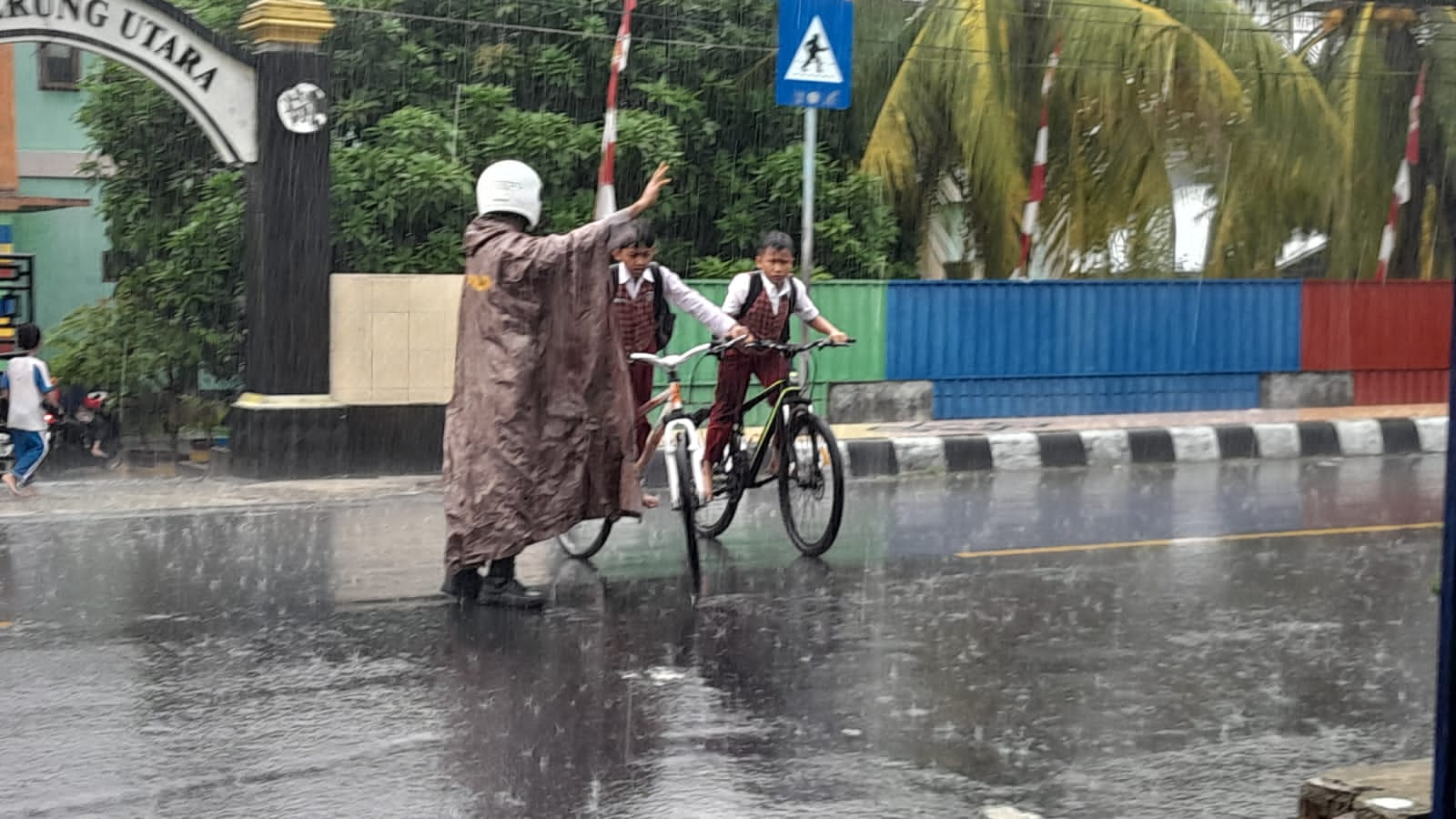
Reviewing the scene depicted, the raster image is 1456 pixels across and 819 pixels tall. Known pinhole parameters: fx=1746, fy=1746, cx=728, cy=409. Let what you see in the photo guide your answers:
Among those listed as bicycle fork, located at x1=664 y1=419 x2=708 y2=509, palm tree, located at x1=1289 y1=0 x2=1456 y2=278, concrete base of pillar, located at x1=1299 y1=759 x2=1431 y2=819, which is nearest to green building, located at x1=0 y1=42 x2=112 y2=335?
bicycle fork, located at x1=664 y1=419 x2=708 y2=509

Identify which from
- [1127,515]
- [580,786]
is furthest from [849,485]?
[580,786]

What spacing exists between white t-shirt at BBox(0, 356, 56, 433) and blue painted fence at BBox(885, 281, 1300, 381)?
6334 millimetres

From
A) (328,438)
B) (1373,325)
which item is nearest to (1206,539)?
(328,438)

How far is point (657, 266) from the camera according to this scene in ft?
28.1

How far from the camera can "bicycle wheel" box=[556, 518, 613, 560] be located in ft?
27.2

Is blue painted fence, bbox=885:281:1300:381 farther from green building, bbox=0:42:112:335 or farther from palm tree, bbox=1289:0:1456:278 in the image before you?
green building, bbox=0:42:112:335

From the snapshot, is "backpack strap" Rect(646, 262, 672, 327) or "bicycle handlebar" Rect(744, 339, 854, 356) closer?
"bicycle handlebar" Rect(744, 339, 854, 356)

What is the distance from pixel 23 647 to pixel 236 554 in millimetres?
2306

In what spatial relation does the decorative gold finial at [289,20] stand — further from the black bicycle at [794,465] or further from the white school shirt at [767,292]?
the black bicycle at [794,465]

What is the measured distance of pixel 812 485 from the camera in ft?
27.2

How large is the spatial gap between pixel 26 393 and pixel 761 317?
5329 mm

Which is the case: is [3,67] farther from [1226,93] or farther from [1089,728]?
[1089,728]

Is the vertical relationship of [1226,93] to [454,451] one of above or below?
above

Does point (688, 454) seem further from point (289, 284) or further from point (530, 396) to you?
point (289, 284)
